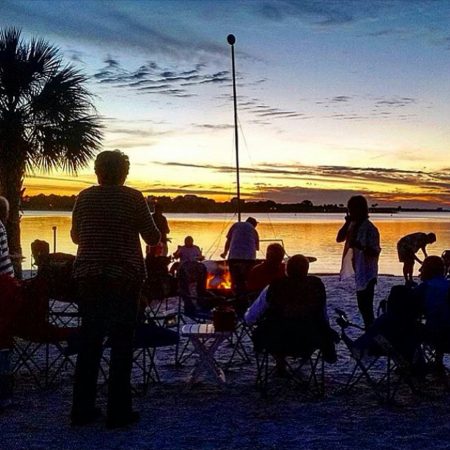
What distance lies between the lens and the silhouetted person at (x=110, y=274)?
464cm

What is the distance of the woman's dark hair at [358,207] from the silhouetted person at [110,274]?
10.9 feet

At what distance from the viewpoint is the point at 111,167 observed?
15.5 feet

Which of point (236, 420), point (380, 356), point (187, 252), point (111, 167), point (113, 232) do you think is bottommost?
point (236, 420)

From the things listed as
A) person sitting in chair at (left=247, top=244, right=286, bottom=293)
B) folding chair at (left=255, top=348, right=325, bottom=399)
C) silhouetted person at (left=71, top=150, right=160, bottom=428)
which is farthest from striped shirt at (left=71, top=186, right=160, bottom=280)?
person sitting in chair at (left=247, top=244, right=286, bottom=293)

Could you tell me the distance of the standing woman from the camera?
25.0 feet

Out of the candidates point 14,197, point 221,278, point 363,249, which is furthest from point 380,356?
point 14,197

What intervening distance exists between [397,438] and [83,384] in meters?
1.92

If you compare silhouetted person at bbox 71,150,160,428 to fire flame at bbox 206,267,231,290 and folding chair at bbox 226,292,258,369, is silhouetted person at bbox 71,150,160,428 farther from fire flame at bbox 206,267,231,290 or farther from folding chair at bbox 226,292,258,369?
fire flame at bbox 206,267,231,290

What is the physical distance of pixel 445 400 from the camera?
548cm

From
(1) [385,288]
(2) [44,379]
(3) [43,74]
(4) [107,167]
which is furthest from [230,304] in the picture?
(3) [43,74]

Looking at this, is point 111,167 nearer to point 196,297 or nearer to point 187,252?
point 196,297

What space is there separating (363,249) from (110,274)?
3.66m

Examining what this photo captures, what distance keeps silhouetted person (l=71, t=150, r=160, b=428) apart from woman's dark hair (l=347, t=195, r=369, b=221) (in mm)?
3332

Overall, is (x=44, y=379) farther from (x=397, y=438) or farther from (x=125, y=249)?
(x=397, y=438)
